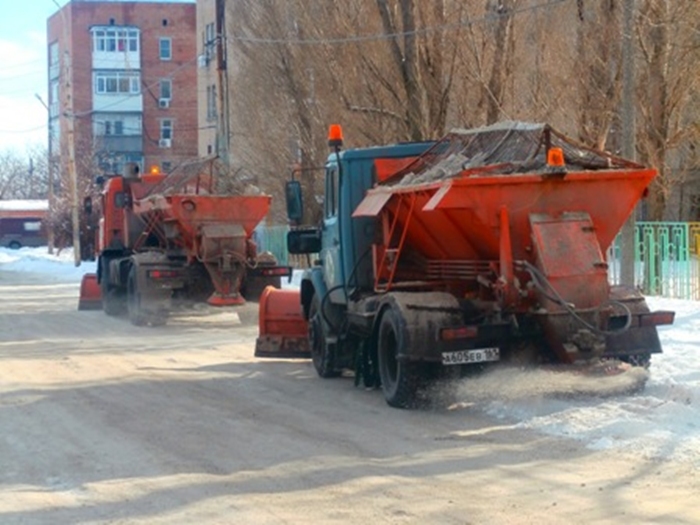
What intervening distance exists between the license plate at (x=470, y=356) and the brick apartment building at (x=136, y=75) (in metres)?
72.2

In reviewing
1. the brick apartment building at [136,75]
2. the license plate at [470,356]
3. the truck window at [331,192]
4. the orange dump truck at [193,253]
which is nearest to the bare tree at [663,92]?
the orange dump truck at [193,253]

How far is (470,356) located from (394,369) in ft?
3.41

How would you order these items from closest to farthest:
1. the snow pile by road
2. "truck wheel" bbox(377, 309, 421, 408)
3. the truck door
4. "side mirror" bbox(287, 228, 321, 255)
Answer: "truck wheel" bbox(377, 309, 421, 408)
the truck door
"side mirror" bbox(287, 228, 321, 255)
the snow pile by road

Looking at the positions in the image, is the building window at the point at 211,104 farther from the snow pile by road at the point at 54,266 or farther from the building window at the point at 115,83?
the building window at the point at 115,83

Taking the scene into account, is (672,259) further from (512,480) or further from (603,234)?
(512,480)

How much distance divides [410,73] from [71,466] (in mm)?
18755

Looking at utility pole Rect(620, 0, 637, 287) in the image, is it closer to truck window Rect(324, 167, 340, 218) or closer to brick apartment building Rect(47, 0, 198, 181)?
truck window Rect(324, 167, 340, 218)

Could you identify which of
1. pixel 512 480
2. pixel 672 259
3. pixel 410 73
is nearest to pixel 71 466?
pixel 512 480

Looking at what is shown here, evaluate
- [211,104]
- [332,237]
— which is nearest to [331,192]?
[332,237]

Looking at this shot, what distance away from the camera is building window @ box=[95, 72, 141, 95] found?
82250mm

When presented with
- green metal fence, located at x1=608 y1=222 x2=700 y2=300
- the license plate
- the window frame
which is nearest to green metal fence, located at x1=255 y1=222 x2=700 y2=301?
green metal fence, located at x1=608 y1=222 x2=700 y2=300

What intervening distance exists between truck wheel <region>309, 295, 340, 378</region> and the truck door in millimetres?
401

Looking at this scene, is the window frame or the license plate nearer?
the license plate

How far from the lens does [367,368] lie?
12594mm
